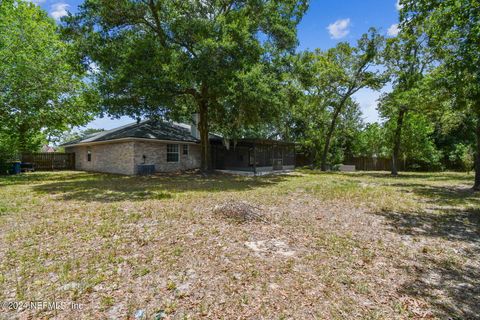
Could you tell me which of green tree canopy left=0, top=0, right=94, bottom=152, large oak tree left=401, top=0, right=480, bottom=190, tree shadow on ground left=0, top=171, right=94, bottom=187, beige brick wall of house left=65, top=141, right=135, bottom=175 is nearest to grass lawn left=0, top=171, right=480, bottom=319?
large oak tree left=401, top=0, right=480, bottom=190

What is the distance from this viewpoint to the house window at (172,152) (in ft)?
62.4

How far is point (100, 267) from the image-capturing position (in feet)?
12.2

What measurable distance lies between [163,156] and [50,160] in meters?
11.3

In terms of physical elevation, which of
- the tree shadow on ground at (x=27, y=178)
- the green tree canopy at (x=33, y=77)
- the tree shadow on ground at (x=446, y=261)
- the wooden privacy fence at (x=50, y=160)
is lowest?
the tree shadow on ground at (x=446, y=261)

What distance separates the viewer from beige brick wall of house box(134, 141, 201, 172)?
57.0 ft

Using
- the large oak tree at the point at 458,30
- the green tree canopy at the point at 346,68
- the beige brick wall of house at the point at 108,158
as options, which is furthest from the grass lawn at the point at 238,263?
the green tree canopy at the point at 346,68

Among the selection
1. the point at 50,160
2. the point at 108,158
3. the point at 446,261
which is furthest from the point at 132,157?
the point at 446,261

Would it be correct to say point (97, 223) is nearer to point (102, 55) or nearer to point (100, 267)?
point (100, 267)

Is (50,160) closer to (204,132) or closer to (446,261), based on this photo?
(204,132)

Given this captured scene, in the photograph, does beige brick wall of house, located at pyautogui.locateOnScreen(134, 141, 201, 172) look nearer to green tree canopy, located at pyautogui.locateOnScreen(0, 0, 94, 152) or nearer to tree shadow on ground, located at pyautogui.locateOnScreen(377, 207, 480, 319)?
green tree canopy, located at pyautogui.locateOnScreen(0, 0, 94, 152)

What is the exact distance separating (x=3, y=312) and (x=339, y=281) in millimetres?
3828

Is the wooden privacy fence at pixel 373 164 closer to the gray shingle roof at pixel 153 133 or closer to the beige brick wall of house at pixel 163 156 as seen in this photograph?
the beige brick wall of house at pixel 163 156

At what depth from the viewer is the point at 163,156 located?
18.7 m

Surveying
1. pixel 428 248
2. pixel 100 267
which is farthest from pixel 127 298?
pixel 428 248
